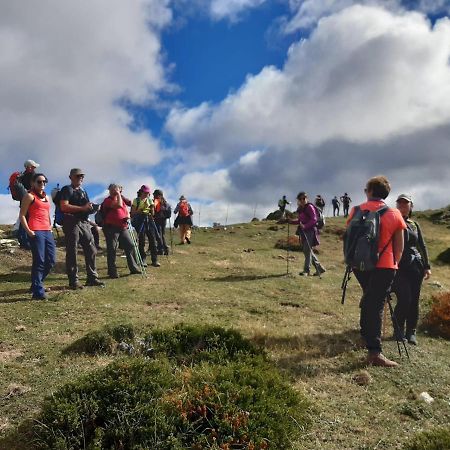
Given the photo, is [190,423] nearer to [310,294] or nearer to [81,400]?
[81,400]

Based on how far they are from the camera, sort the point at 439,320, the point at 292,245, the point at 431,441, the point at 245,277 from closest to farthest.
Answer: the point at 431,441
the point at 439,320
the point at 245,277
the point at 292,245

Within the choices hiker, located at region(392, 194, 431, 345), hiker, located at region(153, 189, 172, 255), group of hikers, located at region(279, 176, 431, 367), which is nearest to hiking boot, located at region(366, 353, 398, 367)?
group of hikers, located at region(279, 176, 431, 367)

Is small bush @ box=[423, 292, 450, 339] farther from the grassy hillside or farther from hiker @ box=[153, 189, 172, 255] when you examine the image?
hiker @ box=[153, 189, 172, 255]

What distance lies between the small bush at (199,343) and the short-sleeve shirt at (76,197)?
17.6 feet

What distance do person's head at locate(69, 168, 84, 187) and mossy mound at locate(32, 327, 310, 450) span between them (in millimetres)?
7037

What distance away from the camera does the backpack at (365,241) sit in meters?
7.05

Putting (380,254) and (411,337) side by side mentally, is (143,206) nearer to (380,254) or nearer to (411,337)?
(411,337)

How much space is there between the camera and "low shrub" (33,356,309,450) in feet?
15.9

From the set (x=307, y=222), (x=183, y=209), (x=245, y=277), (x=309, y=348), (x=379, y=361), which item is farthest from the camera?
(x=183, y=209)

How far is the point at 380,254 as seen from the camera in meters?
7.20

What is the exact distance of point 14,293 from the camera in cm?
1180

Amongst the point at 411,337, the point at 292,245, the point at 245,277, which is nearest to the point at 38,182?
the point at 245,277

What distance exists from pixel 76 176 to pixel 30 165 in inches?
46.3

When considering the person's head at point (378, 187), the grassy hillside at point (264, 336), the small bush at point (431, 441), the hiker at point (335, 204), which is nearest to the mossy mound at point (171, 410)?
the grassy hillside at point (264, 336)
